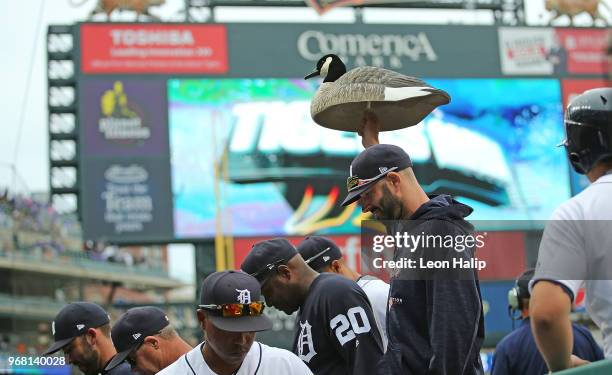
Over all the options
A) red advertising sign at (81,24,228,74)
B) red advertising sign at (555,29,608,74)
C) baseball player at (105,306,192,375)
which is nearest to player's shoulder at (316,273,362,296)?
baseball player at (105,306,192,375)

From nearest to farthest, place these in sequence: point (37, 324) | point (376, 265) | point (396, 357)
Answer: point (396, 357) < point (376, 265) < point (37, 324)

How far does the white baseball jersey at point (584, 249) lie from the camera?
8.79 feet

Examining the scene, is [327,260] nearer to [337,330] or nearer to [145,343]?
[145,343]

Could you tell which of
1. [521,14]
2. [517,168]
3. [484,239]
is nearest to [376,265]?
[484,239]

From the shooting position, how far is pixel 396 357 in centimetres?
336

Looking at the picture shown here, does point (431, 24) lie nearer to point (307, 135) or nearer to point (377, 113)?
point (307, 135)

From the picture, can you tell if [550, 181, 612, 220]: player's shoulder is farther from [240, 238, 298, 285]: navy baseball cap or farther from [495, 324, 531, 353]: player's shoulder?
[495, 324, 531, 353]: player's shoulder

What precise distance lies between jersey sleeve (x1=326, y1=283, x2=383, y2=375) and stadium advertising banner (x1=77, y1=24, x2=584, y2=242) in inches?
637

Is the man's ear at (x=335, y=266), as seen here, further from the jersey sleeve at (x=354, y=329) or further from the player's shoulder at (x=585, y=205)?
the player's shoulder at (x=585, y=205)

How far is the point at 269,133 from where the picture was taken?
2114cm

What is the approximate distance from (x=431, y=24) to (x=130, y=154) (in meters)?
7.02

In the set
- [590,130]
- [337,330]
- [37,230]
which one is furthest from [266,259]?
[37,230]

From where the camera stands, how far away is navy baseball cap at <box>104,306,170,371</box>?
14.2 feet

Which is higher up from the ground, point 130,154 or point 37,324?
point 130,154
